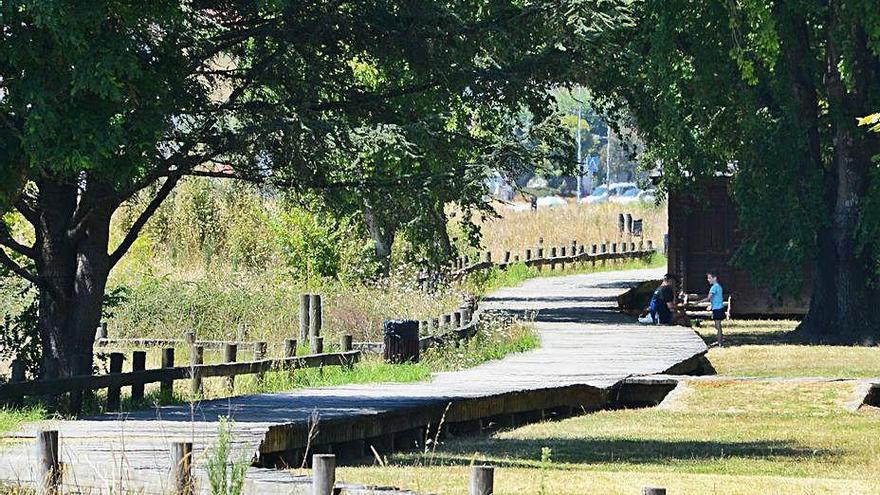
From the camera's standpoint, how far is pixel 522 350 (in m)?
31.5

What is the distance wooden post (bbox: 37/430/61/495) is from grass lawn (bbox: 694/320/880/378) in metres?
19.2

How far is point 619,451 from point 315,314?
13679mm

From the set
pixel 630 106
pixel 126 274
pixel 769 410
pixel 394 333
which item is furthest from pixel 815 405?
pixel 126 274

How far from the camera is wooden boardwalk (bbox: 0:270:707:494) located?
13.7 meters

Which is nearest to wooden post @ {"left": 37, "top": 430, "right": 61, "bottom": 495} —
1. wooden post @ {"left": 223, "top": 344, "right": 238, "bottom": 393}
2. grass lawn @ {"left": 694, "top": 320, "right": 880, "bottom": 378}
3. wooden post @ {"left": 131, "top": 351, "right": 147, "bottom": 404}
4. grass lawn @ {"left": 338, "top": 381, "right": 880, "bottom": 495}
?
grass lawn @ {"left": 338, "top": 381, "right": 880, "bottom": 495}

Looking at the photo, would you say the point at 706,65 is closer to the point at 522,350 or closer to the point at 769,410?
the point at 522,350

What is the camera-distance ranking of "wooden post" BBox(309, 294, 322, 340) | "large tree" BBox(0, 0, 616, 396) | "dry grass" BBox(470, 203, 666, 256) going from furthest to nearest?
"dry grass" BBox(470, 203, 666, 256) < "wooden post" BBox(309, 294, 322, 340) < "large tree" BBox(0, 0, 616, 396)

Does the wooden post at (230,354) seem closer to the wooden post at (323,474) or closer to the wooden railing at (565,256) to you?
the wooden post at (323,474)

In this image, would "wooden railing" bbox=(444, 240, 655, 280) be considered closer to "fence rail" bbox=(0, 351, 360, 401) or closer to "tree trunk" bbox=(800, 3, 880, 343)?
"tree trunk" bbox=(800, 3, 880, 343)

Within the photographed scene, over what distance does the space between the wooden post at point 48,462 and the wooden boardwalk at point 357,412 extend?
0.35 m

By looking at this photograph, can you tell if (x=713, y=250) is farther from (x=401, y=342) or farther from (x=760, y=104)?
(x=401, y=342)

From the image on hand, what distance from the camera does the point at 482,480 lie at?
33.1 feet

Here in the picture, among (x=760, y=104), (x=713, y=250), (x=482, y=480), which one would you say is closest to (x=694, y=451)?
(x=482, y=480)

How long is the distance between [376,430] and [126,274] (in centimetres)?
2689
